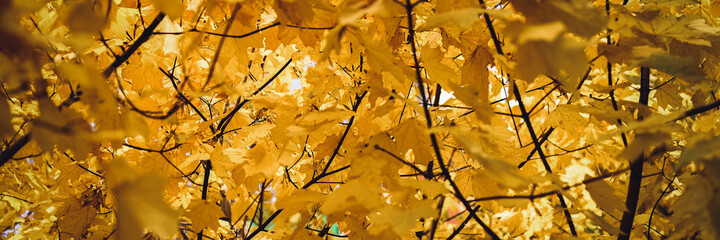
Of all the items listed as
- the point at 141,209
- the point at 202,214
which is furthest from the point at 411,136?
the point at 202,214

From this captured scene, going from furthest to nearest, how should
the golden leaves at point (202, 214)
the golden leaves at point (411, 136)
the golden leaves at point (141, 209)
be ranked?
the golden leaves at point (202, 214), the golden leaves at point (411, 136), the golden leaves at point (141, 209)

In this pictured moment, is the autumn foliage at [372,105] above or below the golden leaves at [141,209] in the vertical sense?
above

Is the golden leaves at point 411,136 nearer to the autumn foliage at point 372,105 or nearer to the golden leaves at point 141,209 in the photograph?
the autumn foliage at point 372,105

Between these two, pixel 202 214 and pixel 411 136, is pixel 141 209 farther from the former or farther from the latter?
pixel 202 214

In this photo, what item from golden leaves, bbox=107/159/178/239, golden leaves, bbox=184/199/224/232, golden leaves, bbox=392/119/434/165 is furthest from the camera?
golden leaves, bbox=184/199/224/232

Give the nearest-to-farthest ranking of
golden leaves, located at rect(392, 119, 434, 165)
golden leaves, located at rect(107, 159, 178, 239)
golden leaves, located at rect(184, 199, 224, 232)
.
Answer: golden leaves, located at rect(107, 159, 178, 239)
golden leaves, located at rect(392, 119, 434, 165)
golden leaves, located at rect(184, 199, 224, 232)

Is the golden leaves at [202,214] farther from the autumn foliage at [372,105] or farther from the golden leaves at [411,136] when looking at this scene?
the golden leaves at [411,136]

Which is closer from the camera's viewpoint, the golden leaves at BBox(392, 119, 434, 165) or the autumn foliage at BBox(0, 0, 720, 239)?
the autumn foliage at BBox(0, 0, 720, 239)

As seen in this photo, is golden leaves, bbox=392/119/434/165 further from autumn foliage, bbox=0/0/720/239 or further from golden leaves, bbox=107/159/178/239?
golden leaves, bbox=107/159/178/239

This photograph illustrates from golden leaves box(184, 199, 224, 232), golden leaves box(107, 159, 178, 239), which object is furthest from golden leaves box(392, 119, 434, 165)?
golden leaves box(184, 199, 224, 232)

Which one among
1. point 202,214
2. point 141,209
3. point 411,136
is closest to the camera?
point 141,209

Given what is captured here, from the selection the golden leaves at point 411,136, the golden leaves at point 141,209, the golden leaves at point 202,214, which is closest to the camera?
the golden leaves at point 141,209

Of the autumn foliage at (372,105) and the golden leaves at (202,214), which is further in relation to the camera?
the golden leaves at (202,214)

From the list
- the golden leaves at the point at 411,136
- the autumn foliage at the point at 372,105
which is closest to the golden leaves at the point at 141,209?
the autumn foliage at the point at 372,105
